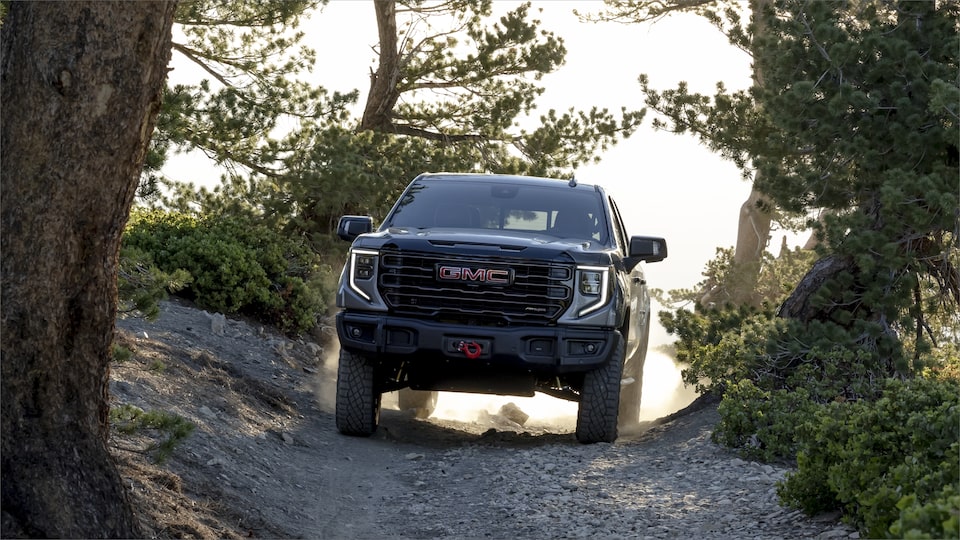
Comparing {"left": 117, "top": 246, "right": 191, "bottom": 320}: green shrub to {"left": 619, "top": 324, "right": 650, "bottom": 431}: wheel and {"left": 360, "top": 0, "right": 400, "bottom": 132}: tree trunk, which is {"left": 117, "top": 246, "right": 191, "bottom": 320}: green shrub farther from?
{"left": 360, "top": 0, "right": 400, "bottom": 132}: tree trunk

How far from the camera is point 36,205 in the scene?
17.2 feet

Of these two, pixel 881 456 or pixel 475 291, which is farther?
pixel 475 291

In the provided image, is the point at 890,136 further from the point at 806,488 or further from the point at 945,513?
the point at 945,513

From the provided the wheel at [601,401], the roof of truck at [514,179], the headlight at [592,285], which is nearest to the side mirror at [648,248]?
the headlight at [592,285]

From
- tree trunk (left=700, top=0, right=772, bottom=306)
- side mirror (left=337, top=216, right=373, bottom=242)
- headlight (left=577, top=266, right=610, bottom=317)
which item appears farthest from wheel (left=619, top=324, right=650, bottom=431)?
tree trunk (left=700, top=0, right=772, bottom=306)

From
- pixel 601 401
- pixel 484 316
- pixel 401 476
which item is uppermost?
pixel 484 316

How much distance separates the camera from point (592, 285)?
381 inches

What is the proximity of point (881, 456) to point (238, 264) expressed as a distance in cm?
1064

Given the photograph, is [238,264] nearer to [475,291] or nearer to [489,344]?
[475,291]

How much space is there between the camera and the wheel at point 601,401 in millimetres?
9914

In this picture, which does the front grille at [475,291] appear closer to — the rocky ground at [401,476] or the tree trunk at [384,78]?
the rocky ground at [401,476]

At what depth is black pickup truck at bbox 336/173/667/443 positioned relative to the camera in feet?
31.3

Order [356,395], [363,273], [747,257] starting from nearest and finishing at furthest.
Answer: [363,273] → [356,395] → [747,257]

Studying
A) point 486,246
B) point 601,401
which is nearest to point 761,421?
point 601,401
